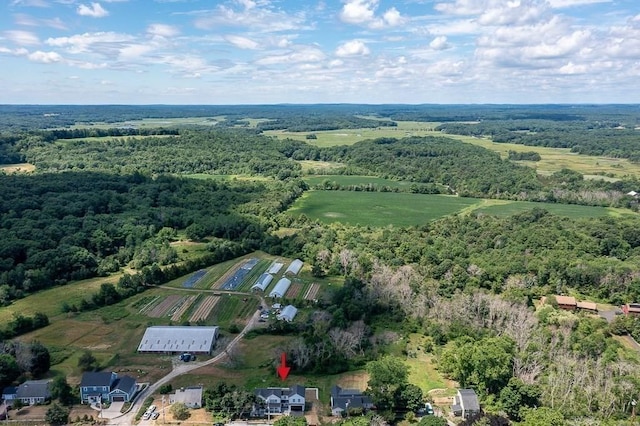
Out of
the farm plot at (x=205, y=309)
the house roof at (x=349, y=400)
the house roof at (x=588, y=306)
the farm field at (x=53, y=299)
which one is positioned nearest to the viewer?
the house roof at (x=349, y=400)

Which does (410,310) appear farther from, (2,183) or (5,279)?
(2,183)

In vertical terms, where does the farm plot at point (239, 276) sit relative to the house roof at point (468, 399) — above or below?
below

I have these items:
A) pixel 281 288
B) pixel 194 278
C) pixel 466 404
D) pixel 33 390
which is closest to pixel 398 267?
pixel 281 288

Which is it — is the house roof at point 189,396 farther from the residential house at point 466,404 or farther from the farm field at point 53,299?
the farm field at point 53,299

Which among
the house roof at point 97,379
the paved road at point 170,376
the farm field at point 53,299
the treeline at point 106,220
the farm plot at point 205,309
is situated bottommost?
the paved road at point 170,376

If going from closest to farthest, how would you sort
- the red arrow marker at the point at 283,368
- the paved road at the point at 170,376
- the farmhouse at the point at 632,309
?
the paved road at the point at 170,376 < the red arrow marker at the point at 283,368 < the farmhouse at the point at 632,309

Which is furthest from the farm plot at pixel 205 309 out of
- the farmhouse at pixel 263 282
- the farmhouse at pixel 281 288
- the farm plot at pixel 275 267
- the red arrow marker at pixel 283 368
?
the red arrow marker at pixel 283 368

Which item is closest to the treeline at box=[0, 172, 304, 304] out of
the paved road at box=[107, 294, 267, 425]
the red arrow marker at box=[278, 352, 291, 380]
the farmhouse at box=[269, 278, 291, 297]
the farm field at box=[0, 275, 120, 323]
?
the farm field at box=[0, 275, 120, 323]

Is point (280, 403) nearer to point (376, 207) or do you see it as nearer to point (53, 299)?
point (53, 299)
